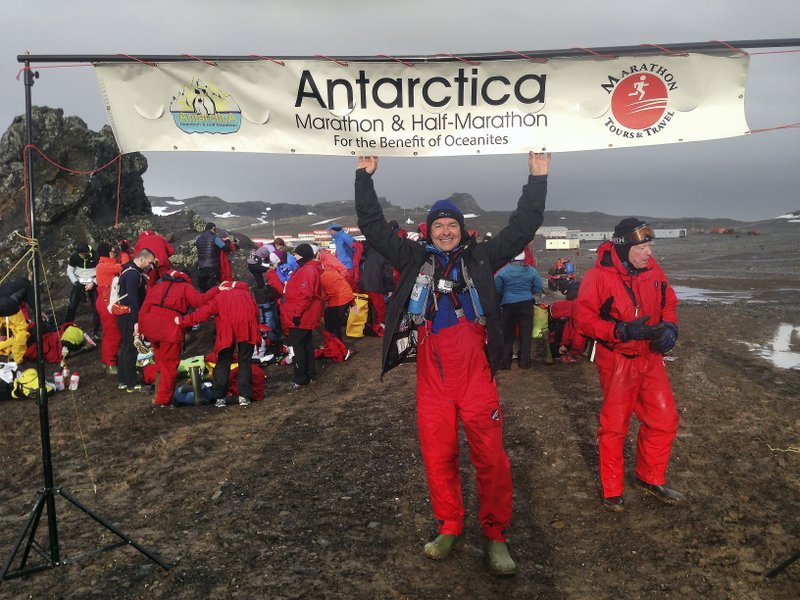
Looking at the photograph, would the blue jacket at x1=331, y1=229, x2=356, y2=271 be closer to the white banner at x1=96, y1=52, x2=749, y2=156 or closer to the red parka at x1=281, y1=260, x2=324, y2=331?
the red parka at x1=281, y1=260, x2=324, y2=331

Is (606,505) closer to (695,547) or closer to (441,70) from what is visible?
(695,547)

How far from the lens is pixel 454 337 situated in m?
3.81

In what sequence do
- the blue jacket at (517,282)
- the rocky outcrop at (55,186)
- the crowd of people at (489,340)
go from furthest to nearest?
1. the rocky outcrop at (55,186)
2. the blue jacket at (517,282)
3. the crowd of people at (489,340)

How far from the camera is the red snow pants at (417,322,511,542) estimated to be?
3.71 m

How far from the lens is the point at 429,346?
3.88 m

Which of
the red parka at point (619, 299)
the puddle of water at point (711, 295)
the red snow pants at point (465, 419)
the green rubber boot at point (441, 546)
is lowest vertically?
the green rubber boot at point (441, 546)

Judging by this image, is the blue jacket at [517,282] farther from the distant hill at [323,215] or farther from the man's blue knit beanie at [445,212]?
the distant hill at [323,215]

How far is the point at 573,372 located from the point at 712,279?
16.5m

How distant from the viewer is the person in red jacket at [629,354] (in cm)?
447

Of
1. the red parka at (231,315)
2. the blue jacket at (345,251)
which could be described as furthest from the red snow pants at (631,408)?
the blue jacket at (345,251)

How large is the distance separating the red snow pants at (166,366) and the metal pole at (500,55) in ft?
15.4

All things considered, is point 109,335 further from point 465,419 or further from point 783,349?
point 783,349

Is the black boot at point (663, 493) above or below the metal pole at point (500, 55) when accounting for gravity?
below

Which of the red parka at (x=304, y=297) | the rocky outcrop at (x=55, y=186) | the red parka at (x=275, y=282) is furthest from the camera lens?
the rocky outcrop at (x=55, y=186)
